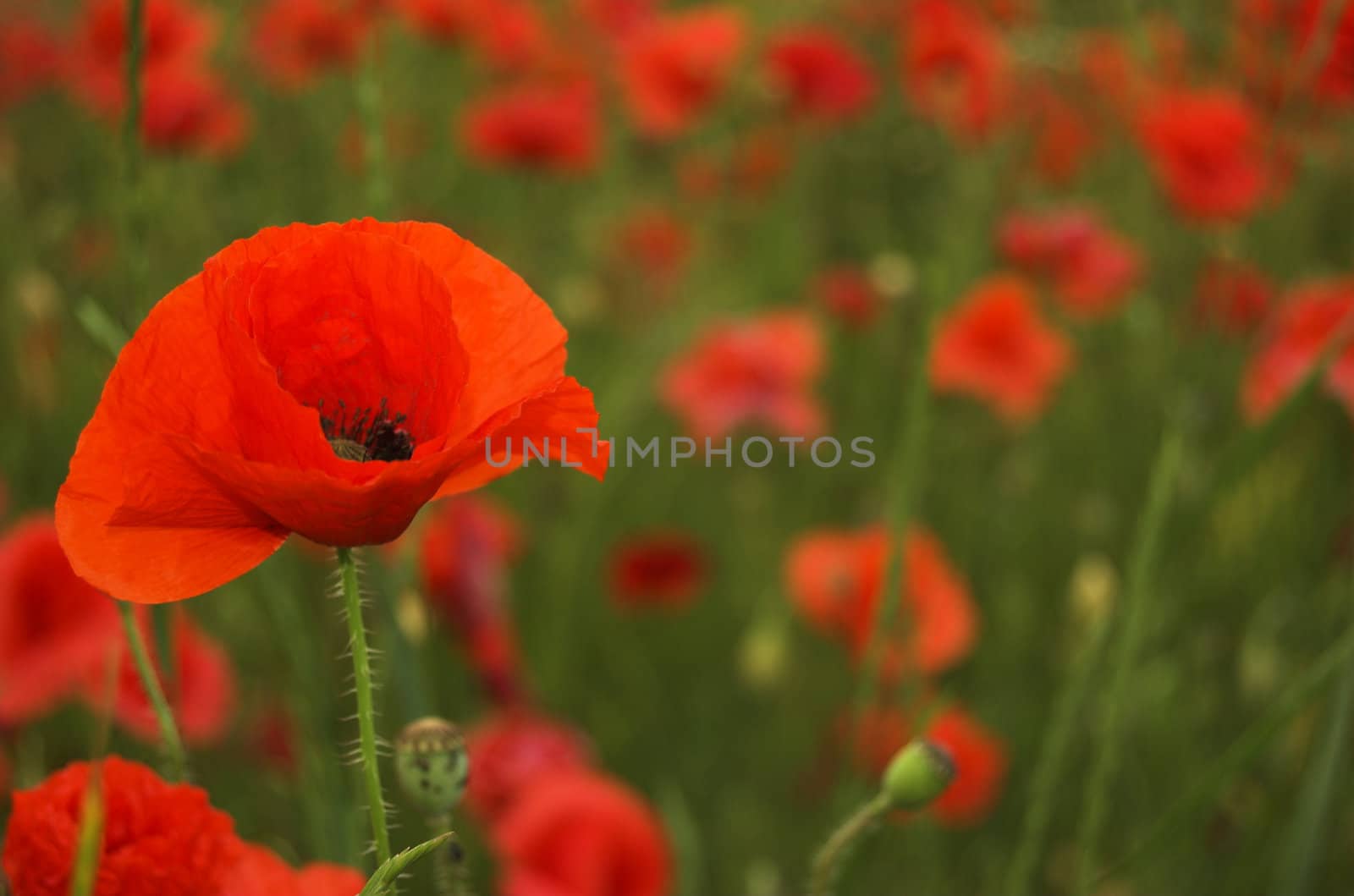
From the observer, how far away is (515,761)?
2.48ft

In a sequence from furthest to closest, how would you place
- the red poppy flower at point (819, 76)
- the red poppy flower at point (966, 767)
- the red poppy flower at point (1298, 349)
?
the red poppy flower at point (819, 76) < the red poppy flower at point (1298, 349) < the red poppy flower at point (966, 767)

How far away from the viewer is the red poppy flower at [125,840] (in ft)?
1.07

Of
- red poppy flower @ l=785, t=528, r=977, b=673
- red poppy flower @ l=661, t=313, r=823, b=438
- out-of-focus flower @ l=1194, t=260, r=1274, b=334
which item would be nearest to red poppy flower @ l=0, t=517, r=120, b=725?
red poppy flower @ l=785, t=528, r=977, b=673

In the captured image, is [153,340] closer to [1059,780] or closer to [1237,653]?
[1059,780]

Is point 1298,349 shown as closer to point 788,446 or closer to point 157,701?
point 788,446

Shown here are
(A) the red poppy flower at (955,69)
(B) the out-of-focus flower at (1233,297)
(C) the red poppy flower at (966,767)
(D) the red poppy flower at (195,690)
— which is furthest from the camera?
(A) the red poppy flower at (955,69)

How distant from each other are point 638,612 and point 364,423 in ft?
3.16

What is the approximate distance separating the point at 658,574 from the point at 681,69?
3.21ft

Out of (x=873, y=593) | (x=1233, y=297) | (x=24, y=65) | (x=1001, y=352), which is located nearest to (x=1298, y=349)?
(x=1233, y=297)

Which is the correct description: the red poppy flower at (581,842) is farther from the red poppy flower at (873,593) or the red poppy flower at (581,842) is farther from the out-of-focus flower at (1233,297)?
the out-of-focus flower at (1233,297)

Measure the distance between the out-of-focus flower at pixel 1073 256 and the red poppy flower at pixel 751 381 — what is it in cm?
35

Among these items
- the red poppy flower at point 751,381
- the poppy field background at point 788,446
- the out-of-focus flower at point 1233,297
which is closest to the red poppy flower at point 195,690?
the poppy field background at point 788,446

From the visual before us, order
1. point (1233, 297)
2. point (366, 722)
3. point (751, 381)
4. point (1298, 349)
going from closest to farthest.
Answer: point (366, 722) → point (1298, 349) → point (1233, 297) → point (751, 381)

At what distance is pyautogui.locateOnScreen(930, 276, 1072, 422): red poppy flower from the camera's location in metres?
1.46
